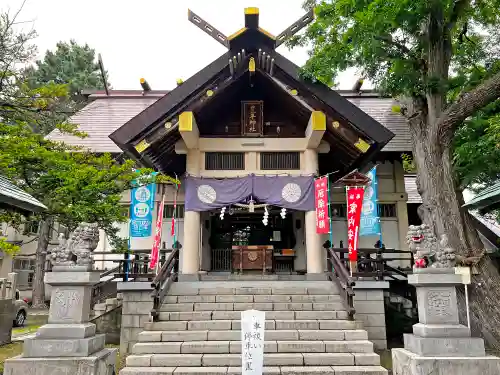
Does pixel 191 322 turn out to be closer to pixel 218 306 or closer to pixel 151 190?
pixel 218 306

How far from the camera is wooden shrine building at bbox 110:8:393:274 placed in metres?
10.9

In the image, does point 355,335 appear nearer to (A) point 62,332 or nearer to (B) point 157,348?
(B) point 157,348

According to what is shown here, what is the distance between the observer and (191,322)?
8203mm

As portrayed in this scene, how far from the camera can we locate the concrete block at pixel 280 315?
8469 millimetres

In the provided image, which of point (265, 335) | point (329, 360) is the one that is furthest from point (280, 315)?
point (329, 360)

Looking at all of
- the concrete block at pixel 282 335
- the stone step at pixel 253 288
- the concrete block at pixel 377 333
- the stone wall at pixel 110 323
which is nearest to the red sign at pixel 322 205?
the stone step at pixel 253 288

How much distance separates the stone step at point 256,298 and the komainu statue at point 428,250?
320cm

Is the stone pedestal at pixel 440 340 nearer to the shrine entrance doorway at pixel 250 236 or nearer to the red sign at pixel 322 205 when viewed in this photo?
the red sign at pixel 322 205

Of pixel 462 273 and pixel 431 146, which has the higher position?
pixel 431 146

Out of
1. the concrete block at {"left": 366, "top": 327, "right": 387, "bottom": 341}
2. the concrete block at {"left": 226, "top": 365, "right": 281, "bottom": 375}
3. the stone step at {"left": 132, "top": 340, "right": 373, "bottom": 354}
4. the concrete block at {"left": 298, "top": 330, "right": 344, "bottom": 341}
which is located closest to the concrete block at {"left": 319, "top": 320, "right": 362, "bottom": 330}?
the concrete block at {"left": 298, "top": 330, "right": 344, "bottom": 341}

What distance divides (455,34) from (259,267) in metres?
10.9

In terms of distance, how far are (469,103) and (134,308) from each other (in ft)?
34.2

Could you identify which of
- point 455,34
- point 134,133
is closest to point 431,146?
point 455,34

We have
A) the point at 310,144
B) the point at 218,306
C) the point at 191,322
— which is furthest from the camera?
the point at 310,144
